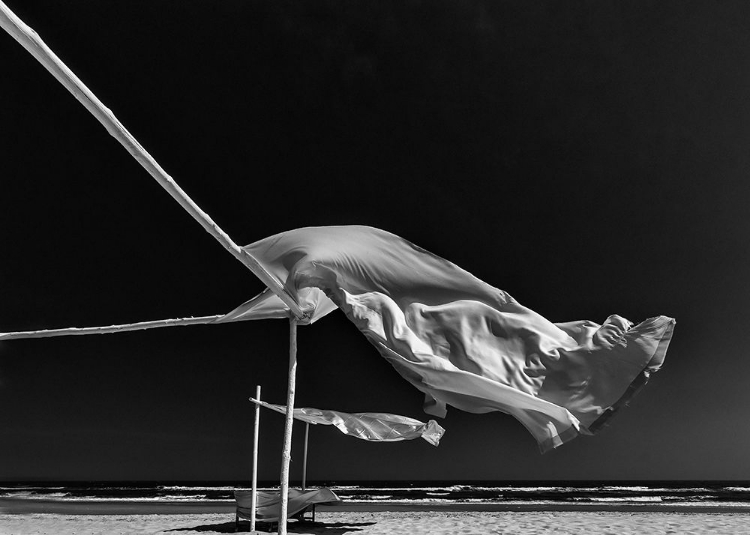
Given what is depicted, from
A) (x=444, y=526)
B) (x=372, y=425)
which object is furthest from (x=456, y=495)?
(x=372, y=425)

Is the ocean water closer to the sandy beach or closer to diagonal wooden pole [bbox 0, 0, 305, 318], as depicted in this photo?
the sandy beach

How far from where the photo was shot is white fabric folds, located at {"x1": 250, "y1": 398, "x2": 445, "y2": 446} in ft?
33.1

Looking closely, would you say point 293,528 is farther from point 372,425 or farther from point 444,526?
point 372,425

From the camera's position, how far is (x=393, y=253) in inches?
159

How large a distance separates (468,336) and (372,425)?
22.9 ft

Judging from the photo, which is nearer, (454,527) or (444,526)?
(454,527)

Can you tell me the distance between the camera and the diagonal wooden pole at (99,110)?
214 cm

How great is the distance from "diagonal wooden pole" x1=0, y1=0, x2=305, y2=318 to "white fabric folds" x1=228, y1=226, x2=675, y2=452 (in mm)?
484

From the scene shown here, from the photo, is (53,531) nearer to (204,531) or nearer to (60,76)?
(204,531)

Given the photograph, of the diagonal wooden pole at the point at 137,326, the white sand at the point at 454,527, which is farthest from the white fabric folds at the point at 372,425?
the diagonal wooden pole at the point at 137,326

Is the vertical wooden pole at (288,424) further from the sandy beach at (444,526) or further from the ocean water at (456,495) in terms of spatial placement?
the ocean water at (456,495)

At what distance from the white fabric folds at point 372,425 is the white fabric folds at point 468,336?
20.2ft

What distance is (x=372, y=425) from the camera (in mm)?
10367

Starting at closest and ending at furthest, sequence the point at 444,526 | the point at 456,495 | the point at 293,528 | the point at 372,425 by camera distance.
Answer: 1. the point at 372,425
2. the point at 293,528
3. the point at 444,526
4. the point at 456,495
